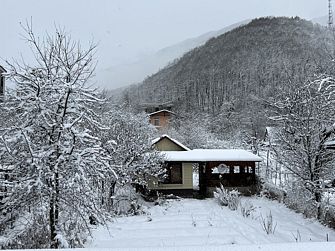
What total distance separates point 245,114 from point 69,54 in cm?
4918

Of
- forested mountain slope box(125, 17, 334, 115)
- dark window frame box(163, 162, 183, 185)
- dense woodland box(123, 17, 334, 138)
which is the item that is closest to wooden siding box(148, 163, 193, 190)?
dark window frame box(163, 162, 183, 185)

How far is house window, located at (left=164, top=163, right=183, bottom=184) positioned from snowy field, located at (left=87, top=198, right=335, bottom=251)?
5717 millimetres

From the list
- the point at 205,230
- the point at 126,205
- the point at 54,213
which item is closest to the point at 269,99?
the point at 126,205

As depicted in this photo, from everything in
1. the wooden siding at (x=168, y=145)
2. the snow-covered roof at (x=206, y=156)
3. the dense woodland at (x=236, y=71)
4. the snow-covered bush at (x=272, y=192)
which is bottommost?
the snow-covered bush at (x=272, y=192)

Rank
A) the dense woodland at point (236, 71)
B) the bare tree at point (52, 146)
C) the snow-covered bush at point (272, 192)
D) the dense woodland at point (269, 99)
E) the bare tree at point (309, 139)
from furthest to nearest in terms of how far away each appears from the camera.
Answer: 1. the dense woodland at point (236, 71)
2. the snow-covered bush at point (272, 192)
3. the dense woodland at point (269, 99)
4. the bare tree at point (309, 139)
5. the bare tree at point (52, 146)

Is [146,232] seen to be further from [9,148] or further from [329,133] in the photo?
[329,133]

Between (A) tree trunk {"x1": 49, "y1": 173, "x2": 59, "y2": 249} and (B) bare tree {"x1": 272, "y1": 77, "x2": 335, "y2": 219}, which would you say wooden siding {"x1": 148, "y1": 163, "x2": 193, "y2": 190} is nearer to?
(B) bare tree {"x1": 272, "y1": 77, "x2": 335, "y2": 219}

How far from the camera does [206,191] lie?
21.3m

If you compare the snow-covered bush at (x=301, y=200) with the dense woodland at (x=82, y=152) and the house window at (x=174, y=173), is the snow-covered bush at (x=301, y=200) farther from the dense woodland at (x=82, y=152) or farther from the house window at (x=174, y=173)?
the house window at (x=174, y=173)

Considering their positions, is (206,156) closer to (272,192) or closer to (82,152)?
(272,192)

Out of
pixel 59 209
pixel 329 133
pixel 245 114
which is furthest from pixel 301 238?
pixel 245 114

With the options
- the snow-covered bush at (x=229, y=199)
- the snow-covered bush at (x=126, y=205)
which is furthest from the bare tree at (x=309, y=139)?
the snow-covered bush at (x=126, y=205)

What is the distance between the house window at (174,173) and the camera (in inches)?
849

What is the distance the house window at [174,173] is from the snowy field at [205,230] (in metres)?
5.72
